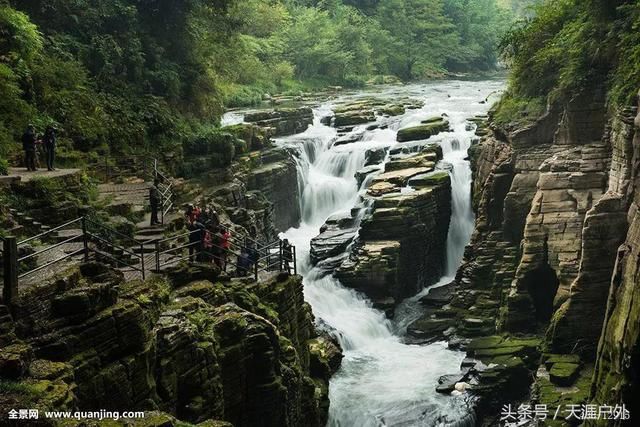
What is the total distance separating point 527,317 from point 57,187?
604 inches

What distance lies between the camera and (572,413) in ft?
65.4

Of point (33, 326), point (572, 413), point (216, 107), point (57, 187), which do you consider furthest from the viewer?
point (216, 107)

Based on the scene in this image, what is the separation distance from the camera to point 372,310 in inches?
1197

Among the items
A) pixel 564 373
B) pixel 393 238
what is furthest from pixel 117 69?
pixel 564 373

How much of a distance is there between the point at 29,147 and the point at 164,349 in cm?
1044

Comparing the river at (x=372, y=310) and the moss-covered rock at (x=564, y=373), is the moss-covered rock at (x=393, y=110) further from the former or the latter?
the moss-covered rock at (x=564, y=373)

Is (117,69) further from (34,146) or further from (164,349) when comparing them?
(164,349)

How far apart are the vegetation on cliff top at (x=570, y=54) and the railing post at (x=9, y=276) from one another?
1677cm

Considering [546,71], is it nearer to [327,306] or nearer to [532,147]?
[532,147]

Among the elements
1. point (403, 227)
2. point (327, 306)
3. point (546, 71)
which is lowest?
point (327, 306)

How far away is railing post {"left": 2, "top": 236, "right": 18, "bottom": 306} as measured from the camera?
13477 millimetres

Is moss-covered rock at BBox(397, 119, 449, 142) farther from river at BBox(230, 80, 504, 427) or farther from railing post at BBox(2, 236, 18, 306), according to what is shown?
railing post at BBox(2, 236, 18, 306)

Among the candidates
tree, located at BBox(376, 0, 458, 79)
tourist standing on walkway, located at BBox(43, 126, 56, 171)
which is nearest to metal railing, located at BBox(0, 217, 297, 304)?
tourist standing on walkway, located at BBox(43, 126, 56, 171)

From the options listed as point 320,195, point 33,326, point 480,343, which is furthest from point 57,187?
point 320,195
